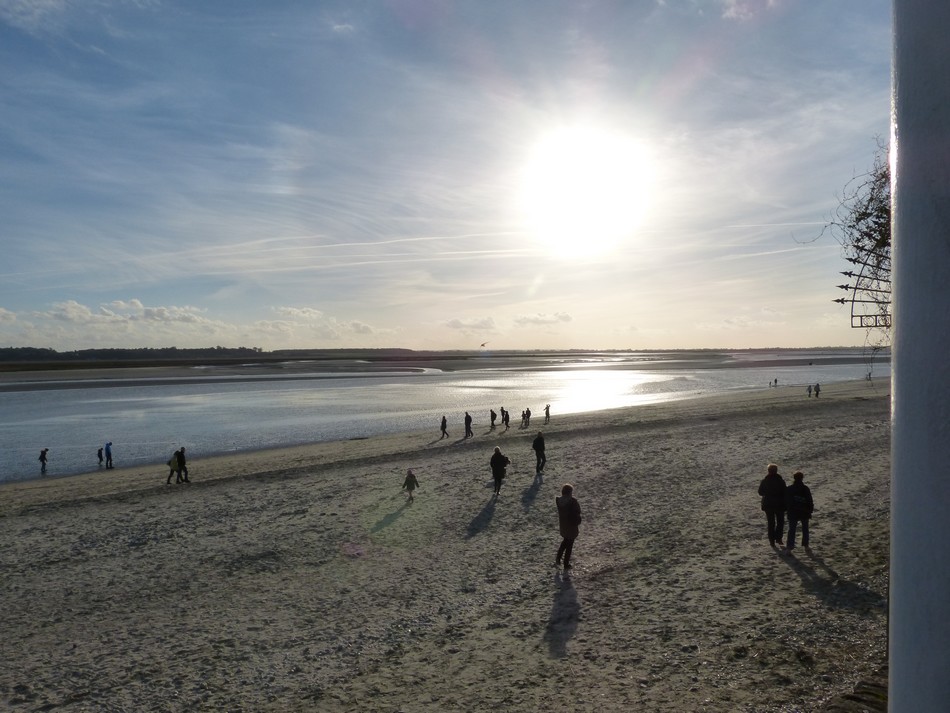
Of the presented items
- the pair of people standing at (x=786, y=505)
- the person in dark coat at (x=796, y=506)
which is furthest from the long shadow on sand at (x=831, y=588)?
the pair of people standing at (x=786, y=505)

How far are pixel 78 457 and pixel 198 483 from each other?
14183 mm

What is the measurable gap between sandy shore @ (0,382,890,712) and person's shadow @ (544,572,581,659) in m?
0.04

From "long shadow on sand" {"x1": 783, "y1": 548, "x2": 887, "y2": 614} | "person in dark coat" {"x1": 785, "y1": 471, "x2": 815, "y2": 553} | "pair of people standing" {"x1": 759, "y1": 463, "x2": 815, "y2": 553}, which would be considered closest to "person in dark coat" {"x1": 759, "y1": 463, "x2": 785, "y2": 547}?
"pair of people standing" {"x1": 759, "y1": 463, "x2": 815, "y2": 553}

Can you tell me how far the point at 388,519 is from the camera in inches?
608

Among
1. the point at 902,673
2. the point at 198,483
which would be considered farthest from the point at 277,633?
the point at 198,483

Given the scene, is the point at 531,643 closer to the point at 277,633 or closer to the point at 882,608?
the point at 277,633

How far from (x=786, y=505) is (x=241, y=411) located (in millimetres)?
46581

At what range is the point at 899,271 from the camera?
1895 millimetres

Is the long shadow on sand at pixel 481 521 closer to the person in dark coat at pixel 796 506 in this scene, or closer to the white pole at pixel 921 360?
the person in dark coat at pixel 796 506

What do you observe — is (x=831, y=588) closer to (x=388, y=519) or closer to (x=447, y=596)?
(x=447, y=596)

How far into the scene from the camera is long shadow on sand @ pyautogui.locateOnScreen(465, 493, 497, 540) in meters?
14.0

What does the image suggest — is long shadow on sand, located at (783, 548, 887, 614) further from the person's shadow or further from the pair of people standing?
the person's shadow

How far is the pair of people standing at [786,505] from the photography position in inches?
438

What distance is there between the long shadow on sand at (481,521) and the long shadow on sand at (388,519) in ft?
6.08
